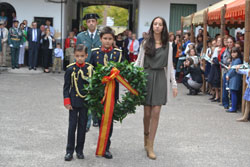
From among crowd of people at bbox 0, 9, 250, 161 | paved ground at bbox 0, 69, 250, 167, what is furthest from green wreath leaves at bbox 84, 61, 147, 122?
paved ground at bbox 0, 69, 250, 167

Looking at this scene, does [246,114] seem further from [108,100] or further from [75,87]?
[75,87]

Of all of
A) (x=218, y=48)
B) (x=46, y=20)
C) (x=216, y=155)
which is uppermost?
(x=46, y=20)

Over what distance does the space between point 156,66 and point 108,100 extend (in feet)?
2.87

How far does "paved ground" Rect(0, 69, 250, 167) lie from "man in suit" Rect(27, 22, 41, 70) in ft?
26.8

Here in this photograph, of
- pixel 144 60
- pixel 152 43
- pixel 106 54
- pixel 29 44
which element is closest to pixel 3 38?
pixel 29 44

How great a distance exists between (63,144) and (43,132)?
0.94m

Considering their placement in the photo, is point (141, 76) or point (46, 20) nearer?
point (141, 76)

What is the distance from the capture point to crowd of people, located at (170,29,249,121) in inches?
413

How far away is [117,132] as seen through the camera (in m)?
7.79

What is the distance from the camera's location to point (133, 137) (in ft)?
24.3

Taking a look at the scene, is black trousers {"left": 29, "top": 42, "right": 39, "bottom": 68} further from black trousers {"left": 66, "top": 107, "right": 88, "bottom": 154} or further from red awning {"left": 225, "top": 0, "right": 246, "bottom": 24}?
black trousers {"left": 66, "top": 107, "right": 88, "bottom": 154}

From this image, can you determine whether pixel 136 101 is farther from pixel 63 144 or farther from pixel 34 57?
pixel 34 57

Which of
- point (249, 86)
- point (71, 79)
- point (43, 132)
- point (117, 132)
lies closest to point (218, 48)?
point (249, 86)

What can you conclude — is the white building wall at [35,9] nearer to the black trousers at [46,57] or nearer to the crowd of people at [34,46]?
the crowd of people at [34,46]
